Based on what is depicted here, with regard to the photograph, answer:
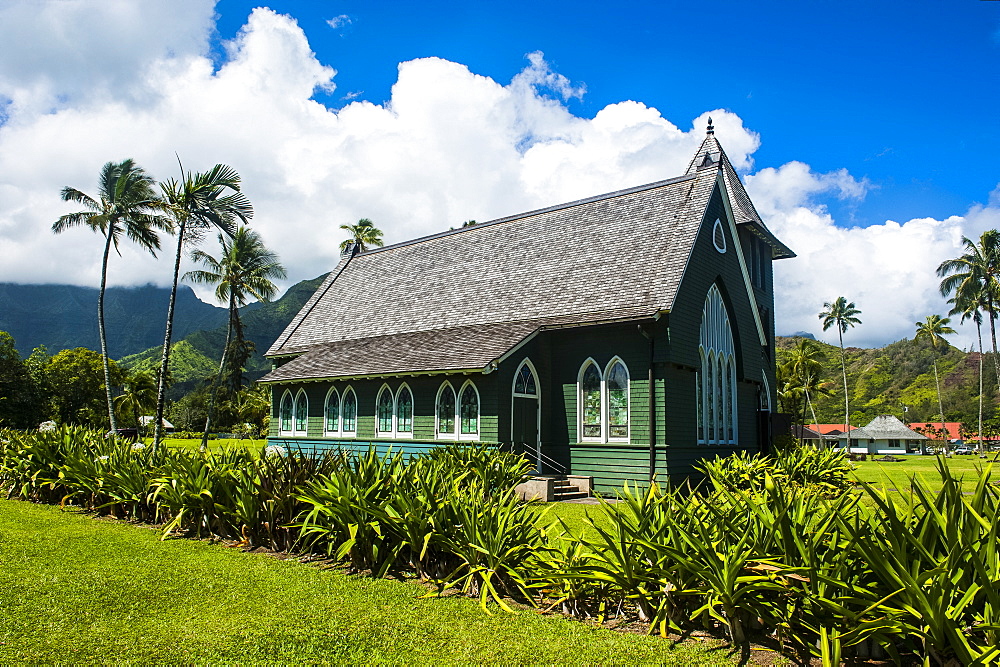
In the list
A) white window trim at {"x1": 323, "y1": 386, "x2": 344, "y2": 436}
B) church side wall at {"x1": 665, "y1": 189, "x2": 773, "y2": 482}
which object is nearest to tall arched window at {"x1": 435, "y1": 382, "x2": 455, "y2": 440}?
white window trim at {"x1": 323, "y1": 386, "x2": 344, "y2": 436}

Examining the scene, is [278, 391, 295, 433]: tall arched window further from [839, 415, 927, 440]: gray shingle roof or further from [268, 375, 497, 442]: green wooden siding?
[839, 415, 927, 440]: gray shingle roof

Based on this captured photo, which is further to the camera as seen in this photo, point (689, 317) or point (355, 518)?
point (689, 317)

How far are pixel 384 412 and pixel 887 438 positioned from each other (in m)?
95.4

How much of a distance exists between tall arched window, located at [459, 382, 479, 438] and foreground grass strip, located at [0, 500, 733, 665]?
10.4 m

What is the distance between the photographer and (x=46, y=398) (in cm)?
5228

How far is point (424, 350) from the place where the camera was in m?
21.1

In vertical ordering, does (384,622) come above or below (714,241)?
below

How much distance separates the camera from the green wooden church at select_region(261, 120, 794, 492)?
1850 centimetres

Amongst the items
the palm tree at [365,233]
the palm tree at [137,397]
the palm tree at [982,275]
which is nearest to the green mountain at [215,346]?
the palm tree at [137,397]

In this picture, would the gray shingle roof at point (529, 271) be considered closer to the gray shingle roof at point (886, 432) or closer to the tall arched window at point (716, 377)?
the tall arched window at point (716, 377)

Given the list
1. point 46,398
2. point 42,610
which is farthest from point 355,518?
point 46,398

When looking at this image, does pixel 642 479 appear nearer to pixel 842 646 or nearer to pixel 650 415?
pixel 650 415

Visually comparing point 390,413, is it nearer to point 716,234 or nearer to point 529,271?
point 529,271

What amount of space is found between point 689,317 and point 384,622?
47.9 ft
